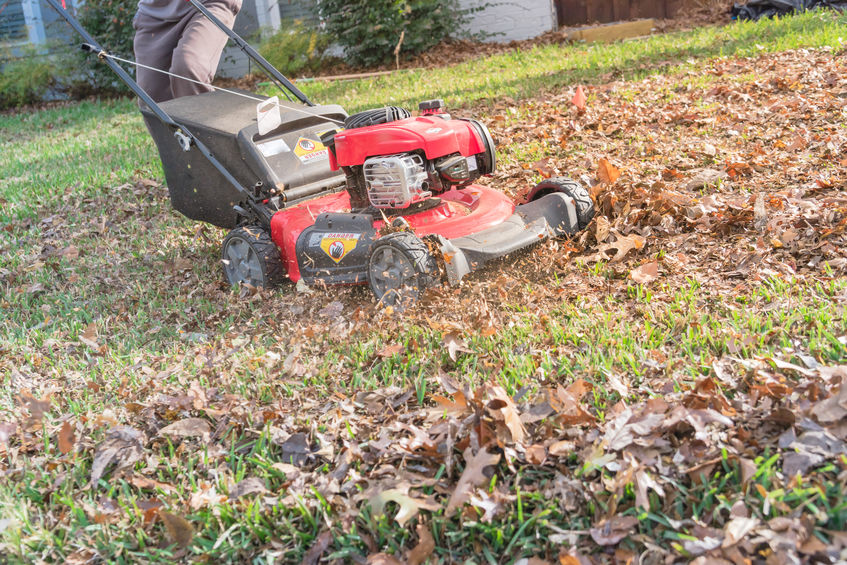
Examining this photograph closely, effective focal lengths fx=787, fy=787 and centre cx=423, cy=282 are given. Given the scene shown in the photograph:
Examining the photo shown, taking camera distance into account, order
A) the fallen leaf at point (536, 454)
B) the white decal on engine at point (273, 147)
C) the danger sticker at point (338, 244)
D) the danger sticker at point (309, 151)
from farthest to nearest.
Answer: the danger sticker at point (309, 151)
the white decal on engine at point (273, 147)
the danger sticker at point (338, 244)
the fallen leaf at point (536, 454)

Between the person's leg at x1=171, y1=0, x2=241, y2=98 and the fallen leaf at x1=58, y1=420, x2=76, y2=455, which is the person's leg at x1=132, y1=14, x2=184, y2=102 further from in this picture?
the fallen leaf at x1=58, y1=420, x2=76, y2=455

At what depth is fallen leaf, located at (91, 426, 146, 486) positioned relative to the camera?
230 cm

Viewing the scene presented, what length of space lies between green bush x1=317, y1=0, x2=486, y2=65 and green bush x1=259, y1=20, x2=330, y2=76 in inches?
10.0

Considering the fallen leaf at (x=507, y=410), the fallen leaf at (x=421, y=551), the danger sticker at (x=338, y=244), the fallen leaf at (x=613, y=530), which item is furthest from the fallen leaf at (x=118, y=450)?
the fallen leaf at (x=613, y=530)

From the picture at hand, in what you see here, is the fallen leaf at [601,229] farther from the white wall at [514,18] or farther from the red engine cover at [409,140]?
the white wall at [514,18]

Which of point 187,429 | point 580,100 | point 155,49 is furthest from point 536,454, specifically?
point 580,100

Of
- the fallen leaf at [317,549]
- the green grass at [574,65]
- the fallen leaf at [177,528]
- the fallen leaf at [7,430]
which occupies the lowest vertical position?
the fallen leaf at [317,549]

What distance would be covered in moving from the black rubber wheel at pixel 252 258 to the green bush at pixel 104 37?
9.24m

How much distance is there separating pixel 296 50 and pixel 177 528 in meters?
10.5

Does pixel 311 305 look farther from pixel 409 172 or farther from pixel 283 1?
pixel 283 1

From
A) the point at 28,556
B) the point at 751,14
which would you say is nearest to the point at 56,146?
the point at 28,556

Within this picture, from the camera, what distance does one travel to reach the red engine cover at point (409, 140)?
10.7ft

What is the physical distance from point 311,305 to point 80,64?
1102 cm

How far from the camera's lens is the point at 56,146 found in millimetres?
8523
